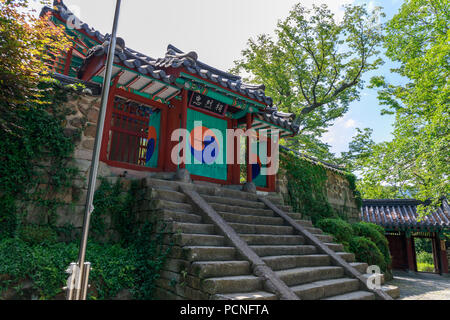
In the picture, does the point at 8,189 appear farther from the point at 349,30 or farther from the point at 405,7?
the point at 349,30

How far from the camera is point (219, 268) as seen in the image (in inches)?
155

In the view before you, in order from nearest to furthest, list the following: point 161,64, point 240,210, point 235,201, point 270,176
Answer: point 240,210, point 235,201, point 161,64, point 270,176

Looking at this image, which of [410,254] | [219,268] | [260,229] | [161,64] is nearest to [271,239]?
[260,229]

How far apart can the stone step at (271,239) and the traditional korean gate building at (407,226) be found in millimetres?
12829

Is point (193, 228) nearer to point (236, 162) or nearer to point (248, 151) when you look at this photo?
point (236, 162)

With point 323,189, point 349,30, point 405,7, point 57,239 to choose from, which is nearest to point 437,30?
point 405,7

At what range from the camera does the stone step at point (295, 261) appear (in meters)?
4.70

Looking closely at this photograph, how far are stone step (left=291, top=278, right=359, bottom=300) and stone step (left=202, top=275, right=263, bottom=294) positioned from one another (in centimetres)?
66

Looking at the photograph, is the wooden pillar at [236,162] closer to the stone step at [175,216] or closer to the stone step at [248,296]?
the stone step at [175,216]

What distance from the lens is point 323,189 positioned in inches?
458

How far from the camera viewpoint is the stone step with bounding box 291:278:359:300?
415 cm

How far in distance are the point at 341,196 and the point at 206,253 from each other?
10385 millimetres

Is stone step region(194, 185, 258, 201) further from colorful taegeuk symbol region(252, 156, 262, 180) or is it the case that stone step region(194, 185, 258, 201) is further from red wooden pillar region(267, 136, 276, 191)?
colorful taegeuk symbol region(252, 156, 262, 180)

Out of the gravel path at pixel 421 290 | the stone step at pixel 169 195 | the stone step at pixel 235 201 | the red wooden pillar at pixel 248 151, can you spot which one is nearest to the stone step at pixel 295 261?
the stone step at pixel 235 201
